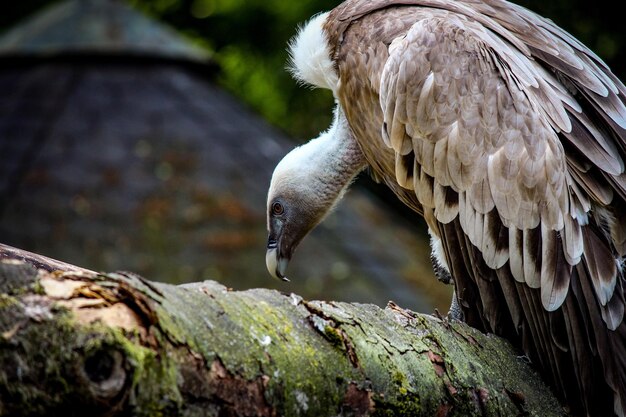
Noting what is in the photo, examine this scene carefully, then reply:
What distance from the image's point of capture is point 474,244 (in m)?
4.31

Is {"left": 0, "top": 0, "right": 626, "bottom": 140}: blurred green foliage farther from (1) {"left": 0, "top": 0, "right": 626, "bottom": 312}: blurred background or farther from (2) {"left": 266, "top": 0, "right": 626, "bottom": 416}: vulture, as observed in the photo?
(2) {"left": 266, "top": 0, "right": 626, "bottom": 416}: vulture

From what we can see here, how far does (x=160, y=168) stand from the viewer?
40.4ft

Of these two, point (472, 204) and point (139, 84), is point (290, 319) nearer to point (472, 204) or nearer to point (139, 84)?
point (472, 204)

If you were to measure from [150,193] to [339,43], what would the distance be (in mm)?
7043

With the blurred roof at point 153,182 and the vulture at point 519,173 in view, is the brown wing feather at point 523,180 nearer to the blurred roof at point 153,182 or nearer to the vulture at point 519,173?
the vulture at point 519,173

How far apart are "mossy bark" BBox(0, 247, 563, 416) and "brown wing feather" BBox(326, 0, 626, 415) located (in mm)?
625

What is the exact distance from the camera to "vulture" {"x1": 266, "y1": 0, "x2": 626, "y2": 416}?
13.1ft

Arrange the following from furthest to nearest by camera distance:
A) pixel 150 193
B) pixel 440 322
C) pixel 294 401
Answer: pixel 150 193
pixel 440 322
pixel 294 401

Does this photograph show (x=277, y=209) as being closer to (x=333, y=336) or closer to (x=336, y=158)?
(x=336, y=158)

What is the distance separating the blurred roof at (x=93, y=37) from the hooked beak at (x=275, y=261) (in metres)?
8.06

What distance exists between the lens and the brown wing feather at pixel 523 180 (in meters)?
3.99

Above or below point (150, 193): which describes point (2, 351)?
above

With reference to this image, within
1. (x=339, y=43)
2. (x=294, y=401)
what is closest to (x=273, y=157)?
(x=339, y=43)

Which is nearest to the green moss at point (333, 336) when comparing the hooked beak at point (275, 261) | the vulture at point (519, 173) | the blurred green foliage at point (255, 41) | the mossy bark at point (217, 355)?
the mossy bark at point (217, 355)
